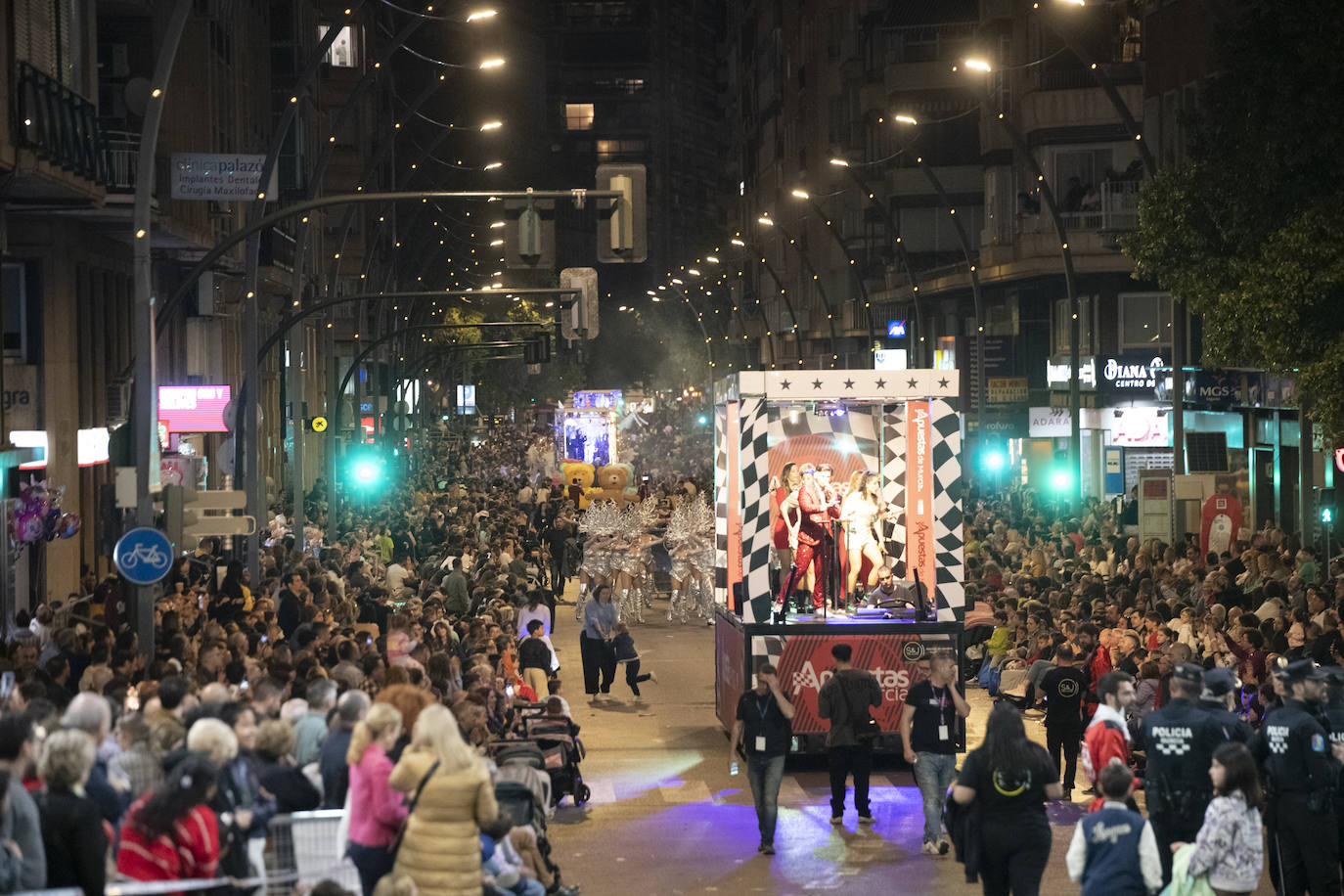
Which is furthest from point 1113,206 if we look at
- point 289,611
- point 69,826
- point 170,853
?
point 69,826

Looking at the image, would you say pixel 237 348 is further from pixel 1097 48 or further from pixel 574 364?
pixel 574 364

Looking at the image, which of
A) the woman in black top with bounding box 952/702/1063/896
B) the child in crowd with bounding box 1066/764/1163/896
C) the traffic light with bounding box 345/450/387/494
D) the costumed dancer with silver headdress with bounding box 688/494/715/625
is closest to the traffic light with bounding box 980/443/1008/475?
the costumed dancer with silver headdress with bounding box 688/494/715/625

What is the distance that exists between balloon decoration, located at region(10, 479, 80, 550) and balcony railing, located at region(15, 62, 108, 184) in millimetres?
3747

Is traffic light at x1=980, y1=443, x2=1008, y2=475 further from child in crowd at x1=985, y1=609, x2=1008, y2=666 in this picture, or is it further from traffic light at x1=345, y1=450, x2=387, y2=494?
child in crowd at x1=985, y1=609, x2=1008, y2=666

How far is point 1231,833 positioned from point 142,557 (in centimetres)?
977

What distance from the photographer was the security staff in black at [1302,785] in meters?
12.4

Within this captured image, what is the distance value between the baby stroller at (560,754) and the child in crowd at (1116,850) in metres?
7.08

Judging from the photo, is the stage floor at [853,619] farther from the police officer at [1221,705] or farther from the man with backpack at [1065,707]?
the police officer at [1221,705]

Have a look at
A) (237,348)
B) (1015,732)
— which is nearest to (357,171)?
(237,348)

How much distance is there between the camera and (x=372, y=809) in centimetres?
1044

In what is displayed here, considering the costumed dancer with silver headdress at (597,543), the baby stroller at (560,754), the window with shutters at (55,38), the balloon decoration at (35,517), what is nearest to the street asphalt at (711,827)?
the baby stroller at (560,754)

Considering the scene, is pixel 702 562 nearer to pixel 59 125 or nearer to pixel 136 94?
pixel 136 94

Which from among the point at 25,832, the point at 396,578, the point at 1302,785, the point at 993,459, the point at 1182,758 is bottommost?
the point at 1302,785

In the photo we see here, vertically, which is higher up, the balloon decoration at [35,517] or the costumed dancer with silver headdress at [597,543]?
the balloon decoration at [35,517]
